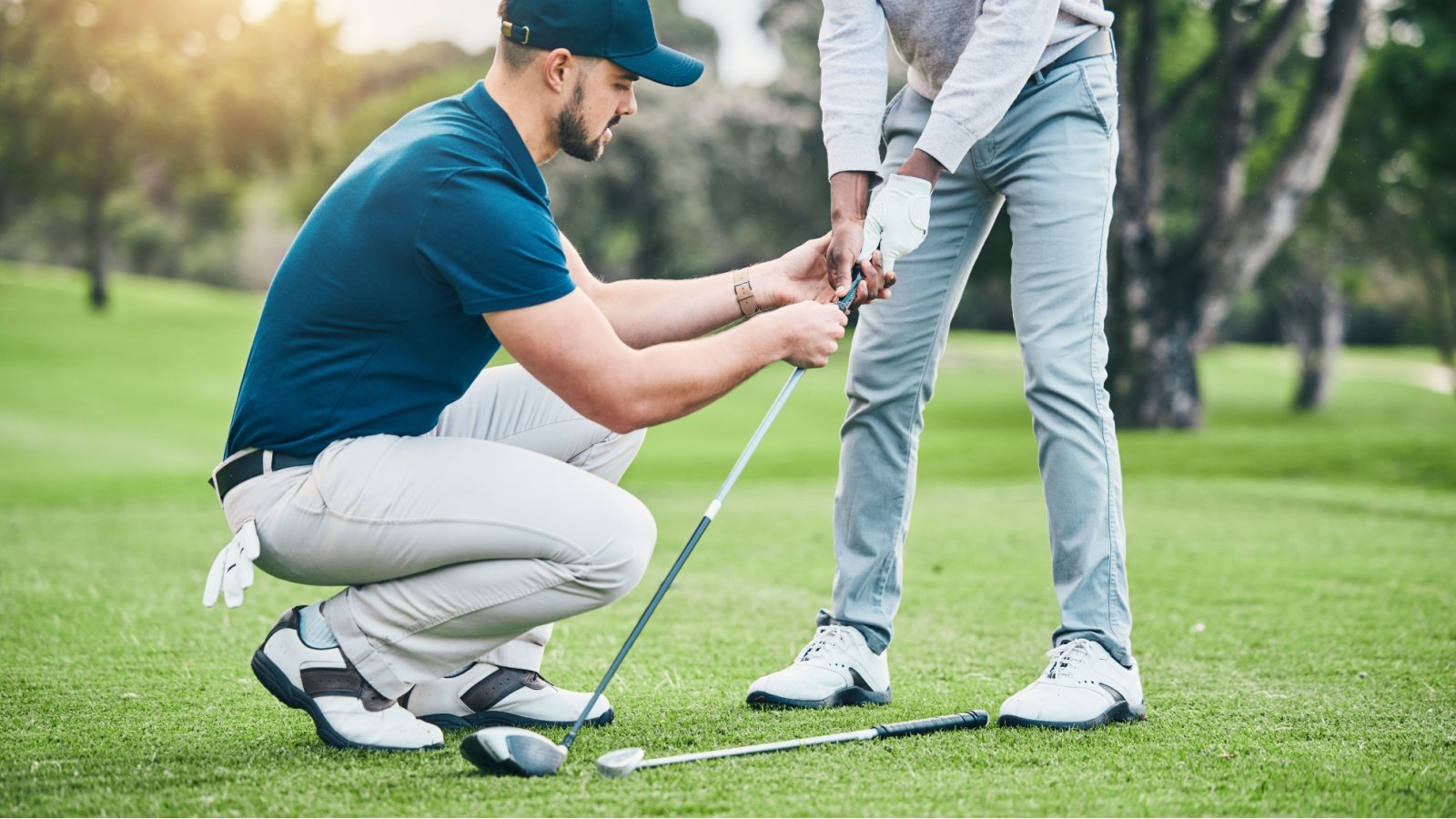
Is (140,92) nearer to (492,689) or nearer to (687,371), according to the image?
(492,689)

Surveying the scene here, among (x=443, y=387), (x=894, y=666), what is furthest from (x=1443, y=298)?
(x=443, y=387)

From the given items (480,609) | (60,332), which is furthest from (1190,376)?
(60,332)

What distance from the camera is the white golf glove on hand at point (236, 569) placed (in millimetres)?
2707

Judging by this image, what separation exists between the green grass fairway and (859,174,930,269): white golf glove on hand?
3.62 feet

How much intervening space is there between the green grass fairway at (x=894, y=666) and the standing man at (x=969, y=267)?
0.22 m

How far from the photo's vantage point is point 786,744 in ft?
9.21

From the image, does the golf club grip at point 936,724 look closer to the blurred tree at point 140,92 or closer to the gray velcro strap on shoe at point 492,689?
the gray velcro strap on shoe at point 492,689

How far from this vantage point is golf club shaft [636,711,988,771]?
2.69 m

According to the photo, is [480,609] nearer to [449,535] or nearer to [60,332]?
[449,535]

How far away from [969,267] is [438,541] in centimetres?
160

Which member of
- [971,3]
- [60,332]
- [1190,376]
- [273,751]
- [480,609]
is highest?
[971,3]

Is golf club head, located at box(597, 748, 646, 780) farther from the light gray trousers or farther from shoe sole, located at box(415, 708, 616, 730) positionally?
the light gray trousers

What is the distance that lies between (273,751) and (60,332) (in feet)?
91.3

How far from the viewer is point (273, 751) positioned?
2.85 m
